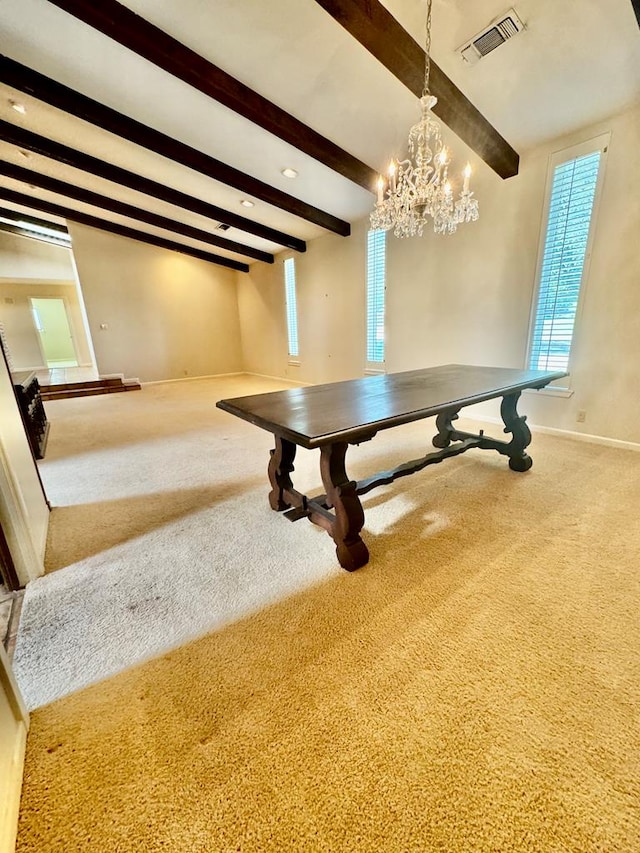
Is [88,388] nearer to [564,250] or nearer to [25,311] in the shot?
[25,311]

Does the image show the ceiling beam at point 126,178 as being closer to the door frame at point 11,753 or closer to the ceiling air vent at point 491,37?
the ceiling air vent at point 491,37

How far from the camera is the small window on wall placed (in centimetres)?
463

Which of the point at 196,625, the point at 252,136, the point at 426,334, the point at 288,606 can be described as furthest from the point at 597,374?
the point at 252,136

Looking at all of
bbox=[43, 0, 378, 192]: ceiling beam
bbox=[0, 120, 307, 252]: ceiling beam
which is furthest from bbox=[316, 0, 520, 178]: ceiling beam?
bbox=[0, 120, 307, 252]: ceiling beam

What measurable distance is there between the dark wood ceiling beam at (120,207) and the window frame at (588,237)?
511cm

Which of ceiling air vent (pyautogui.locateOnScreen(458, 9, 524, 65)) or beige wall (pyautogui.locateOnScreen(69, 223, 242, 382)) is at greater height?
ceiling air vent (pyautogui.locateOnScreen(458, 9, 524, 65))

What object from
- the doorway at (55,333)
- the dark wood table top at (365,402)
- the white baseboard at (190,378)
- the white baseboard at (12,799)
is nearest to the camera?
the white baseboard at (12,799)

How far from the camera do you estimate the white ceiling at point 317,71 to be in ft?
6.50

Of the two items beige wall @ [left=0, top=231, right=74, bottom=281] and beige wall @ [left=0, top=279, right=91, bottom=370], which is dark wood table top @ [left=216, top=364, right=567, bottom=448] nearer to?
beige wall @ [left=0, top=231, right=74, bottom=281]

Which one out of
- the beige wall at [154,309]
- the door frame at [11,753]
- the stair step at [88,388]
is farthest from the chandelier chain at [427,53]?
the stair step at [88,388]

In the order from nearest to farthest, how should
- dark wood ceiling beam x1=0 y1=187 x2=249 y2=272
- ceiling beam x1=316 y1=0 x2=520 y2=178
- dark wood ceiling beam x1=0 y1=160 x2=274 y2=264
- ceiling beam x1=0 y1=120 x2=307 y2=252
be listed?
ceiling beam x1=316 y1=0 x2=520 y2=178 → ceiling beam x1=0 y1=120 x2=307 y2=252 → dark wood ceiling beam x1=0 y1=160 x2=274 y2=264 → dark wood ceiling beam x1=0 y1=187 x2=249 y2=272

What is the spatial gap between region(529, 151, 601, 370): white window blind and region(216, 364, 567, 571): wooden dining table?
1.07m

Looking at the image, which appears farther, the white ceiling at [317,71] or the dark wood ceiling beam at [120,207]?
the dark wood ceiling beam at [120,207]

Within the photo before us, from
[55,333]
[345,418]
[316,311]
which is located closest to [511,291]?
[345,418]
